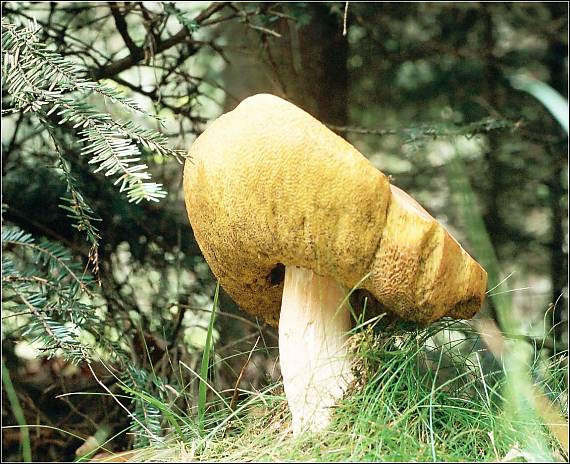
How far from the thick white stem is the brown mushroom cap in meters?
0.06

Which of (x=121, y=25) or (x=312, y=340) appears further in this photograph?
(x=121, y=25)

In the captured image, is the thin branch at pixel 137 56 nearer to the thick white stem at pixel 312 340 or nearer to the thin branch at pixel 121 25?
the thin branch at pixel 121 25

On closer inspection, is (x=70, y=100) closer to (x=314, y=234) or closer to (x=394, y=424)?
(x=314, y=234)

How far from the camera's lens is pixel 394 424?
0.80 meters

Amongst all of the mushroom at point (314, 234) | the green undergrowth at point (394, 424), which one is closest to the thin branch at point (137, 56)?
the mushroom at point (314, 234)

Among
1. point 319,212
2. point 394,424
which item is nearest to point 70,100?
point 319,212

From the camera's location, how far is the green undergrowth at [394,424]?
784mm

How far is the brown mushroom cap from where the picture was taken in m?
0.77

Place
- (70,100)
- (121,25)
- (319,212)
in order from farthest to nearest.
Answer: (121,25), (70,100), (319,212)

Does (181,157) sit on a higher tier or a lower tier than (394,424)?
higher

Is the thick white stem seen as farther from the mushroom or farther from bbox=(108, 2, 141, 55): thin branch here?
bbox=(108, 2, 141, 55): thin branch

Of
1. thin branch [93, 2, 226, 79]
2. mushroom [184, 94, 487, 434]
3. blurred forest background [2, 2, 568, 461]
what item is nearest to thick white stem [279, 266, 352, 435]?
mushroom [184, 94, 487, 434]

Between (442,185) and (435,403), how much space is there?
1.54 metres

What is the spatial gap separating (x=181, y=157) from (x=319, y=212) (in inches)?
28.9
